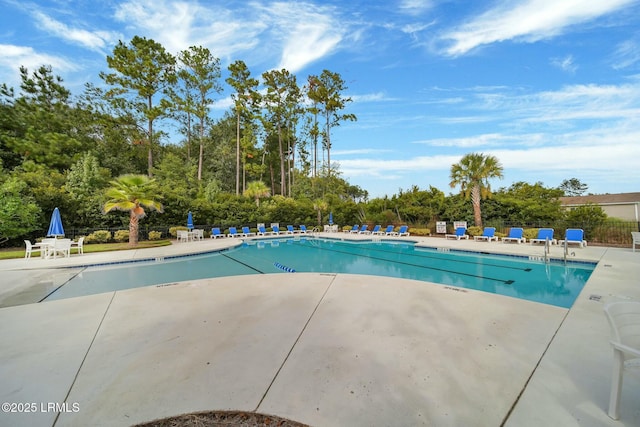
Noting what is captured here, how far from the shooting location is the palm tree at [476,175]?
15.2 m

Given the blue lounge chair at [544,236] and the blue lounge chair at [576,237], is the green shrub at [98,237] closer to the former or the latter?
the blue lounge chair at [544,236]

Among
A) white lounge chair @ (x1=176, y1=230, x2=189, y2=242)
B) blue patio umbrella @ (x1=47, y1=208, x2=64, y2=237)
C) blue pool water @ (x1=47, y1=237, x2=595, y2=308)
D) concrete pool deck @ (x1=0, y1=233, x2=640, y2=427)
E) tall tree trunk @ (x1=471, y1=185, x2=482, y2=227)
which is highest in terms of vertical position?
tall tree trunk @ (x1=471, y1=185, x2=482, y2=227)

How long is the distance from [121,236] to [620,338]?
56.5ft

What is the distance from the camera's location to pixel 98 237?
13.9m

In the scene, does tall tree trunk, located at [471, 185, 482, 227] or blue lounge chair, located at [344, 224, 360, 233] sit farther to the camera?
blue lounge chair, located at [344, 224, 360, 233]

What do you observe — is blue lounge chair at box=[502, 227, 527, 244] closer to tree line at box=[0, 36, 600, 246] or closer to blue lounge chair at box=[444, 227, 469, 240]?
blue lounge chair at box=[444, 227, 469, 240]

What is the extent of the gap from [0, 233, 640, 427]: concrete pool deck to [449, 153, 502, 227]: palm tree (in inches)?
465

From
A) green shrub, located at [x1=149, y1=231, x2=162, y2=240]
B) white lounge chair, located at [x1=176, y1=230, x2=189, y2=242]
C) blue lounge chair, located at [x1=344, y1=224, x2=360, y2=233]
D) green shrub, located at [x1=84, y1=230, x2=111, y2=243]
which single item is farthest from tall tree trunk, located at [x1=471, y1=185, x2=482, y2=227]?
green shrub, located at [x1=84, y1=230, x2=111, y2=243]

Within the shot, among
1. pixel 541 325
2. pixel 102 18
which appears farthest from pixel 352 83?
pixel 541 325

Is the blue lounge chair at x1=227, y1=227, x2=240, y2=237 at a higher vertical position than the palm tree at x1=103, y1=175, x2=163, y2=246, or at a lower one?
lower

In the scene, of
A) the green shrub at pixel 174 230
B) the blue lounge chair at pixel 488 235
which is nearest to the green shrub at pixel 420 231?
the blue lounge chair at pixel 488 235

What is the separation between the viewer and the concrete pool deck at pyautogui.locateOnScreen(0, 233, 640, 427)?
1.96 m

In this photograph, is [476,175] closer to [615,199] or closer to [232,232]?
[232,232]

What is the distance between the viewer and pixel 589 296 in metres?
4.46
